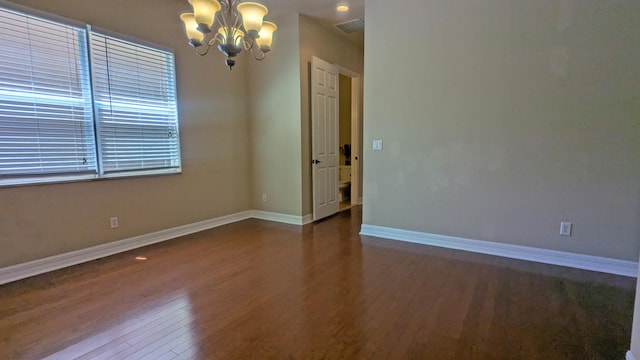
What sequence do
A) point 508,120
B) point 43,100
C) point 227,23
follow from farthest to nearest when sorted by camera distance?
1. point 508,120
2. point 43,100
3. point 227,23

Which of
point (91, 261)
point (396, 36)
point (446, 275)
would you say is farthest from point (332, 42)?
point (91, 261)

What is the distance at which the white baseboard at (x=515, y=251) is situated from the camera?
112 inches

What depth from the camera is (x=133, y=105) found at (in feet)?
11.6

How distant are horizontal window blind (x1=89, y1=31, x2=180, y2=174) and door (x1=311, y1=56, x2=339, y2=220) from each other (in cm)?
185

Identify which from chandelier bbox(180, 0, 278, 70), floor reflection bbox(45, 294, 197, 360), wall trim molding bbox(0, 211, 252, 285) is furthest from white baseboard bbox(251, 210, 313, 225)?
chandelier bbox(180, 0, 278, 70)

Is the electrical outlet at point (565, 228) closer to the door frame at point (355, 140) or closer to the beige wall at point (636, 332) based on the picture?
the beige wall at point (636, 332)

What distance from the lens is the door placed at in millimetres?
4648

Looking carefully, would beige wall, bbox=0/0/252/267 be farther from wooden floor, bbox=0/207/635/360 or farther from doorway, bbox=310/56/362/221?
doorway, bbox=310/56/362/221

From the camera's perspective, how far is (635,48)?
2.65 m

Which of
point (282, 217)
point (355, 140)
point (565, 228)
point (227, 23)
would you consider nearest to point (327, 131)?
point (355, 140)

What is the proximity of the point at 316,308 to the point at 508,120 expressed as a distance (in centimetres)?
256

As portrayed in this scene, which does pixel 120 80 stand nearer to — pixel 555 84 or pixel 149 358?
pixel 149 358

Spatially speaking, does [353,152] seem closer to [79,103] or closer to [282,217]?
[282,217]

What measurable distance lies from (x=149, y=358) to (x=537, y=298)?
261 centimetres
